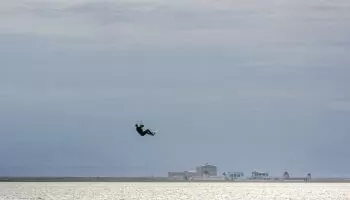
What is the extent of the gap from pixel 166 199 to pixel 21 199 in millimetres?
21745

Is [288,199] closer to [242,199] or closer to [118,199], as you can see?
[242,199]

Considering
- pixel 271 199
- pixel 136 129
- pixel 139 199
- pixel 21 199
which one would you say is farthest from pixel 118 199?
pixel 136 129

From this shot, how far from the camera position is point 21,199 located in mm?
161125

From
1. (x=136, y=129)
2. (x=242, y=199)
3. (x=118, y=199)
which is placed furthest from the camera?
(x=242, y=199)

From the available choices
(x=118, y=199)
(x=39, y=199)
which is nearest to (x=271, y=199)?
(x=118, y=199)

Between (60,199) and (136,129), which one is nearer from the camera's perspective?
(136,129)

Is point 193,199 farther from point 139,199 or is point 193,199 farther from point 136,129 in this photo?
point 136,129

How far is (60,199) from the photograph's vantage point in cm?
16362

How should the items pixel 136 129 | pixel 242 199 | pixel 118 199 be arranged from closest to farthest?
pixel 136 129 < pixel 118 199 < pixel 242 199

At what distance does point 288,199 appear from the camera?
169375 mm

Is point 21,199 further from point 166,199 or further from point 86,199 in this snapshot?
point 166,199

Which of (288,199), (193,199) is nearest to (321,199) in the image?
(288,199)

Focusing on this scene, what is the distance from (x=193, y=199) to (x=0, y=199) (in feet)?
91.9

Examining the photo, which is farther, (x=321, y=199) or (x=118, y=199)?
(x=321, y=199)
